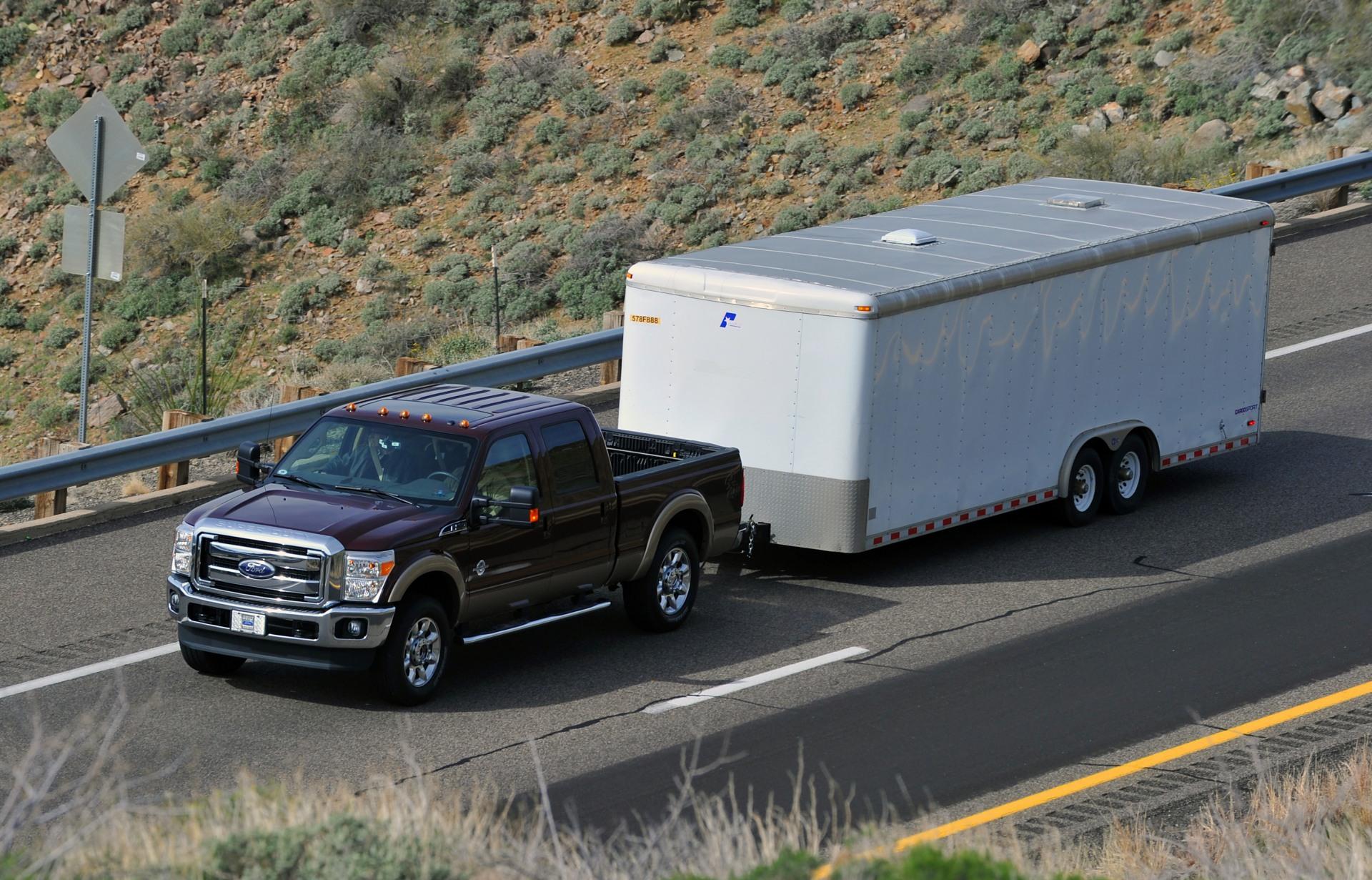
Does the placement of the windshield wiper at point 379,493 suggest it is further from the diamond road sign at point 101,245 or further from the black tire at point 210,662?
the diamond road sign at point 101,245

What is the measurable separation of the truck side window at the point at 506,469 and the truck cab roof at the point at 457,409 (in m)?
0.14

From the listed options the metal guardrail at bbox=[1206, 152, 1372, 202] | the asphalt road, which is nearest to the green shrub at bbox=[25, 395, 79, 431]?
the asphalt road

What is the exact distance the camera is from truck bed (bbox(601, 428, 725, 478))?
14328mm

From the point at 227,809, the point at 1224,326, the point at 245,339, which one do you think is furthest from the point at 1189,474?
the point at 245,339

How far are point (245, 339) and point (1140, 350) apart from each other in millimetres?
A: 18583

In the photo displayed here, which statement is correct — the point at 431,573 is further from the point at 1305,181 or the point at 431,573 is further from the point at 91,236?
the point at 1305,181

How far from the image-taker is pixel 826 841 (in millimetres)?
9570

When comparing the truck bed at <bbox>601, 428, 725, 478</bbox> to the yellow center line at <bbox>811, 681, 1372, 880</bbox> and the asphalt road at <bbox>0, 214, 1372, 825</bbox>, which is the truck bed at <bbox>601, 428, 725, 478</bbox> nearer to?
the asphalt road at <bbox>0, 214, 1372, 825</bbox>

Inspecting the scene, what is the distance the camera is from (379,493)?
40.5ft

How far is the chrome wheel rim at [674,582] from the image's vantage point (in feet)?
44.5

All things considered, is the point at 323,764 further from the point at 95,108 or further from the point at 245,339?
the point at 245,339

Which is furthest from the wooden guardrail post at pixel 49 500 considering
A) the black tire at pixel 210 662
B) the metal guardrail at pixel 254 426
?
the black tire at pixel 210 662

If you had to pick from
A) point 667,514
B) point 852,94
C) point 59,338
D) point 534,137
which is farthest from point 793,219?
point 667,514

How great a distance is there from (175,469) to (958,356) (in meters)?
6.73
